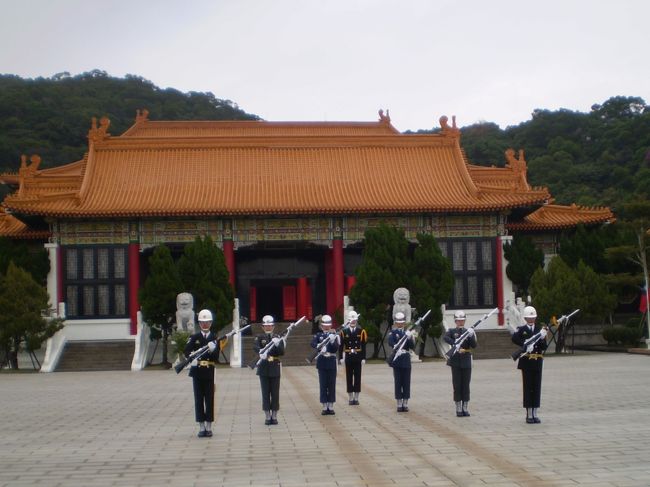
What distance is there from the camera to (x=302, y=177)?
114ft

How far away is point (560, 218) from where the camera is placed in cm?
3494

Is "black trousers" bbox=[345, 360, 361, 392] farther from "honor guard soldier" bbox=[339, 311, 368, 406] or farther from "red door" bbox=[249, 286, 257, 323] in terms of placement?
"red door" bbox=[249, 286, 257, 323]

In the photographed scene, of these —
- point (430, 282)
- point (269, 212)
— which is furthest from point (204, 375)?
point (269, 212)

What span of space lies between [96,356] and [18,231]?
6759mm

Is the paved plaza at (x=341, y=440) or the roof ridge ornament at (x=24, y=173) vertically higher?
the roof ridge ornament at (x=24, y=173)

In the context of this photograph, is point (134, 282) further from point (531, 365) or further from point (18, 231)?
point (531, 365)

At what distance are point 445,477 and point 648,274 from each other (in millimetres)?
21940

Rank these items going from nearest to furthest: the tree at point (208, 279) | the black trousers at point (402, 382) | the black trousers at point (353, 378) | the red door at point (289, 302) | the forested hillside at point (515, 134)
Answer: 1. the black trousers at point (402, 382)
2. the black trousers at point (353, 378)
3. the tree at point (208, 279)
4. the red door at point (289, 302)
5. the forested hillside at point (515, 134)

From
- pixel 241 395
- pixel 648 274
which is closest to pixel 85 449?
pixel 241 395

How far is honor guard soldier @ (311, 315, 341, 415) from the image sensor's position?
43.8 feet

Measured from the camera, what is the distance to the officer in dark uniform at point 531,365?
11.4 metres

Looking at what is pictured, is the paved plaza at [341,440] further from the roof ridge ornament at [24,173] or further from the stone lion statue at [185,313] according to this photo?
the roof ridge ornament at [24,173]

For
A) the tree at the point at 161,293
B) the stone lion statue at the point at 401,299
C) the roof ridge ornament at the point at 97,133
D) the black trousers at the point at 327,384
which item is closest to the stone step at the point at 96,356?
the tree at the point at 161,293

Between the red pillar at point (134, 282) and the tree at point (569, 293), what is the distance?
1330 centimetres
